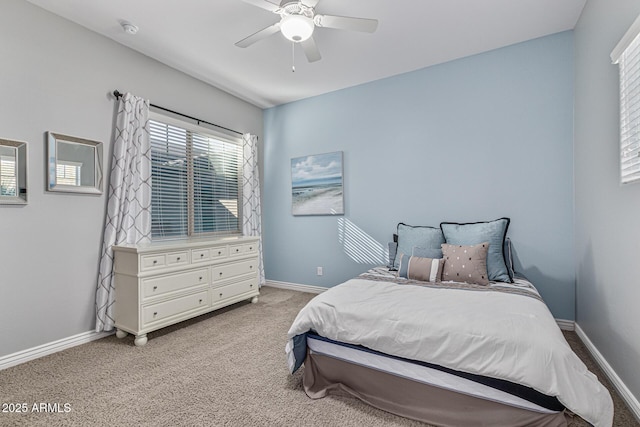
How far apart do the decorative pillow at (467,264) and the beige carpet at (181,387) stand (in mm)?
915

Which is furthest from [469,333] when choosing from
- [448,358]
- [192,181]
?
[192,181]

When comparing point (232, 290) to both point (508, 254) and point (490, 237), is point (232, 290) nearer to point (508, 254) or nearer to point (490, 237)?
point (490, 237)

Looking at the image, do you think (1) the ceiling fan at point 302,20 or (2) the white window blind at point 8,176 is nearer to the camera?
(1) the ceiling fan at point 302,20

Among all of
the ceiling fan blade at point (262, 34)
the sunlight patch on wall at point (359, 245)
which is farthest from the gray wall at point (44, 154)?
the sunlight patch on wall at point (359, 245)

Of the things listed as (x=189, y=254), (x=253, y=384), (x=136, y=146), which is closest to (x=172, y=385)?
(x=253, y=384)

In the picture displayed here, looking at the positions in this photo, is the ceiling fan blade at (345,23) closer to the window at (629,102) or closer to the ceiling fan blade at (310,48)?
the ceiling fan blade at (310,48)

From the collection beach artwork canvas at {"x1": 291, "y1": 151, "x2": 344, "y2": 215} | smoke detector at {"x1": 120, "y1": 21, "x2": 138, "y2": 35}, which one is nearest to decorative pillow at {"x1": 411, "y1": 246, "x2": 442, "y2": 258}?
beach artwork canvas at {"x1": 291, "y1": 151, "x2": 344, "y2": 215}

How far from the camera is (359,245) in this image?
383 centimetres

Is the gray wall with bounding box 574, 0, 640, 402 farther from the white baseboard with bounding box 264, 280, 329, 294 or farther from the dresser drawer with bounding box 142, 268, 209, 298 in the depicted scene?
the dresser drawer with bounding box 142, 268, 209, 298

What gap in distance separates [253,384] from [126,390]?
0.80 meters

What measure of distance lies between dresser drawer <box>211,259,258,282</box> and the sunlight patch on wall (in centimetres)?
119

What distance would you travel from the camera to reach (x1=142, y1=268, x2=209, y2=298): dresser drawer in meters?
2.58

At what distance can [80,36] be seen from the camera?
8.51 ft

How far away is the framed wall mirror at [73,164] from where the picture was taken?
2414 mm
